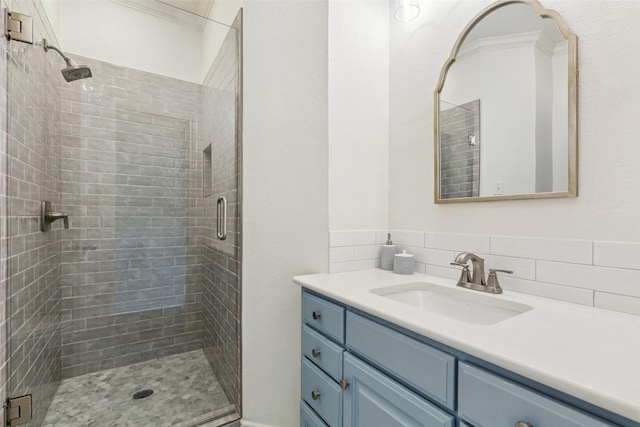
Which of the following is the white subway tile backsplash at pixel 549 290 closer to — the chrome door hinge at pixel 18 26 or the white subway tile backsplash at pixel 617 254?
the white subway tile backsplash at pixel 617 254

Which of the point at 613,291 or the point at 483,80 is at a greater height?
the point at 483,80

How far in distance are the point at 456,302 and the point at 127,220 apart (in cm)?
210

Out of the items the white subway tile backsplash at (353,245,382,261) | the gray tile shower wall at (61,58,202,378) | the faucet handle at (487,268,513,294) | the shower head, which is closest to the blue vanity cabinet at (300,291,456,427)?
the white subway tile backsplash at (353,245,382,261)

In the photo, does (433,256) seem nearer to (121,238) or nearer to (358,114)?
(358,114)

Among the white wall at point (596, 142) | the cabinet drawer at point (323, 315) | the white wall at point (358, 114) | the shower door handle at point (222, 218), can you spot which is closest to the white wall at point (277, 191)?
the white wall at point (358, 114)

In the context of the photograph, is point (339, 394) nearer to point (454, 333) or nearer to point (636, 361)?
point (454, 333)

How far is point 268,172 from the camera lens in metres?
1.50

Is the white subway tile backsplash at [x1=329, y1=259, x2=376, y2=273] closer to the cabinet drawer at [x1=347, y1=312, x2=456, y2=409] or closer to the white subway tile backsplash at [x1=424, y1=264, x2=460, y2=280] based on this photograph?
the white subway tile backsplash at [x1=424, y1=264, x2=460, y2=280]

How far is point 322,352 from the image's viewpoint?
117 centimetres

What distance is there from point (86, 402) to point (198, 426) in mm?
752

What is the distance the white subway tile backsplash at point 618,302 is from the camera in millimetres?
830

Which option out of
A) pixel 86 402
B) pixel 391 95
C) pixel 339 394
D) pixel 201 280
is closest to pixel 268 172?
pixel 391 95

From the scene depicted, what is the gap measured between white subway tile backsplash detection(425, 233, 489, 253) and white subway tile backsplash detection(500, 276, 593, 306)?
145 mm

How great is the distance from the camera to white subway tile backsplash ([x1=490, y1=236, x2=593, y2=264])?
0.93 m
